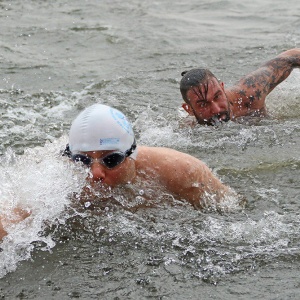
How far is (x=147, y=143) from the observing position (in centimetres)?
822

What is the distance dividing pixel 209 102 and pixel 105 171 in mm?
3104

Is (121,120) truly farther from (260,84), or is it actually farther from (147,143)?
(260,84)

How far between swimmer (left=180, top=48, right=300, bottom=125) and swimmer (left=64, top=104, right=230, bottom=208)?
2194mm

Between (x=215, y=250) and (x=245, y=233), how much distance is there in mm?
353

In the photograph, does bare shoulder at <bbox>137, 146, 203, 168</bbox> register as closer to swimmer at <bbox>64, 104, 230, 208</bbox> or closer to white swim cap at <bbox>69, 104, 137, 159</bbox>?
swimmer at <bbox>64, 104, 230, 208</bbox>

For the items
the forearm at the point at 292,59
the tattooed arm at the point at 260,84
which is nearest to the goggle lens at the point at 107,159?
the tattooed arm at the point at 260,84

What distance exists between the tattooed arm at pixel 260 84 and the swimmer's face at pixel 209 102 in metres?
0.37

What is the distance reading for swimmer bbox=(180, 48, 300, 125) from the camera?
8.32 metres

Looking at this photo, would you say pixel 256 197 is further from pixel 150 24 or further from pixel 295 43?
pixel 150 24

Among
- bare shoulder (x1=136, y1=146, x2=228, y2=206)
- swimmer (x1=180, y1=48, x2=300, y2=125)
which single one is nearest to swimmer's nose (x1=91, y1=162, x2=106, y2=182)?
bare shoulder (x1=136, y1=146, x2=228, y2=206)

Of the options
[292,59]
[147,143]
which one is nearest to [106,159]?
[147,143]

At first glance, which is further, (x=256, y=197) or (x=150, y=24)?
(x=150, y=24)

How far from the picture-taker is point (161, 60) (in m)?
11.4

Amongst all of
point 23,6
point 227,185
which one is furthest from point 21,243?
point 23,6
